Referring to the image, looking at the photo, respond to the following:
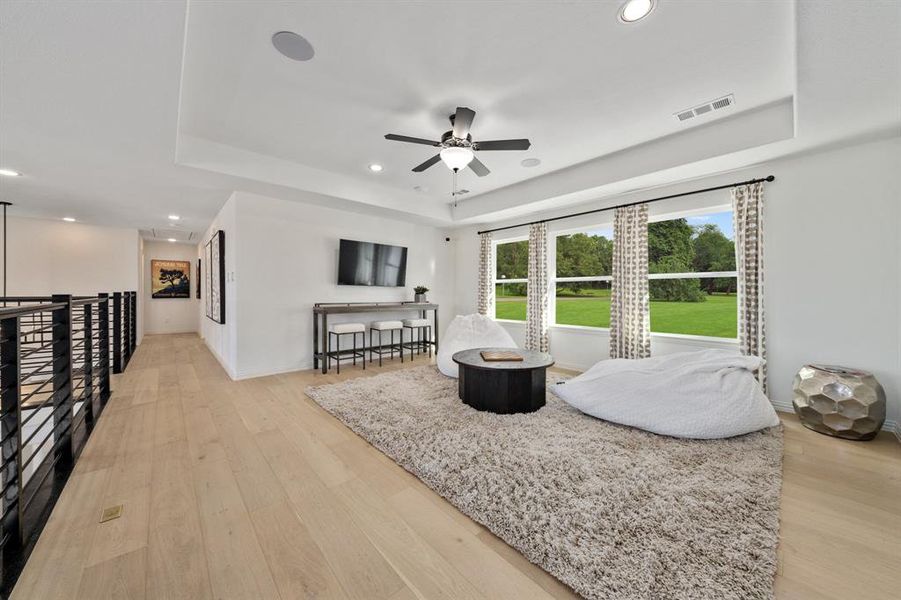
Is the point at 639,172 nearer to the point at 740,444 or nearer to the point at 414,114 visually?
the point at 414,114

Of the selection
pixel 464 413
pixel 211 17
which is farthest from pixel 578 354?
pixel 211 17

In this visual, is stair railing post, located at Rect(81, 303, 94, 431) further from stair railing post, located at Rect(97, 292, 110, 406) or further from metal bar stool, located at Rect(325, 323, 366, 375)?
metal bar stool, located at Rect(325, 323, 366, 375)

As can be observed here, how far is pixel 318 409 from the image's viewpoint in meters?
3.21

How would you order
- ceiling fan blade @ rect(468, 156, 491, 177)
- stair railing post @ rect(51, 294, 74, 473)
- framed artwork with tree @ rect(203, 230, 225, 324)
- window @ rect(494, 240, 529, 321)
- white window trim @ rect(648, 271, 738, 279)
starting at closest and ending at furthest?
stair railing post @ rect(51, 294, 74, 473) < ceiling fan blade @ rect(468, 156, 491, 177) < white window trim @ rect(648, 271, 738, 279) < framed artwork with tree @ rect(203, 230, 225, 324) < window @ rect(494, 240, 529, 321)

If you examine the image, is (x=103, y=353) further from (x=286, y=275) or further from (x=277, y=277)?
(x=286, y=275)

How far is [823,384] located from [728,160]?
2.13 meters

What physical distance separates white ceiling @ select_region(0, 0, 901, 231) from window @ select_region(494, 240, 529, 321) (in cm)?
202

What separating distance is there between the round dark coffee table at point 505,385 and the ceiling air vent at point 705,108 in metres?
2.53

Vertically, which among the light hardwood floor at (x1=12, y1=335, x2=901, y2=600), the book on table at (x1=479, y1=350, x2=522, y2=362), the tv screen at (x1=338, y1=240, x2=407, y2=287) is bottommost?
the light hardwood floor at (x1=12, y1=335, x2=901, y2=600)

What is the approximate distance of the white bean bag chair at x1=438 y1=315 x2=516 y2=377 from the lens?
4.31 m

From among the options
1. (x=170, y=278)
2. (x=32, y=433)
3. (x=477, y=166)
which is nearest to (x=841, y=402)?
(x=477, y=166)

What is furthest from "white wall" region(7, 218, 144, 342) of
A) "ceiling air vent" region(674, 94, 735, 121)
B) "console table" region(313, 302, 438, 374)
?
"ceiling air vent" region(674, 94, 735, 121)

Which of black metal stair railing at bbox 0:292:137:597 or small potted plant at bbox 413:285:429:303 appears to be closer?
black metal stair railing at bbox 0:292:137:597

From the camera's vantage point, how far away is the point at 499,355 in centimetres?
335
